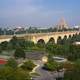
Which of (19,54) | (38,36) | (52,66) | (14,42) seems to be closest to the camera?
(52,66)

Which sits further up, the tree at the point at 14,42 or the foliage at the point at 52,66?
the tree at the point at 14,42

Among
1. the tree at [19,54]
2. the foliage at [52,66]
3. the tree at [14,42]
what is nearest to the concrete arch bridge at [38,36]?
the tree at [14,42]

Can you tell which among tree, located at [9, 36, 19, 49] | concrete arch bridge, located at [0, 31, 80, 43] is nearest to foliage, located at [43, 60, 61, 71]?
tree, located at [9, 36, 19, 49]

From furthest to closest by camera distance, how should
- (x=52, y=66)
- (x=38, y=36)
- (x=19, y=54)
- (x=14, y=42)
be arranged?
1. (x=38, y=36)
2. (x=14, y=42)
3. (x=19, y=54)
4. (x=52, y=66)

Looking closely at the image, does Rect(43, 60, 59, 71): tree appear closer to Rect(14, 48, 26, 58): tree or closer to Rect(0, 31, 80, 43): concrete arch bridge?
Rect(14, 48, 26, 58): tree

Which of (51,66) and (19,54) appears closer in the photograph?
(51,66)

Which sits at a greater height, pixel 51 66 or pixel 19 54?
pixel 19 54

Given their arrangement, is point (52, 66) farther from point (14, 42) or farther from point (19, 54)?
point (14, 42)

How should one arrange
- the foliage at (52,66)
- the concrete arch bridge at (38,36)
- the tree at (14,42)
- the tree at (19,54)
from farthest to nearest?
the concrete arch bridge at (38,36)
the tree at (14,42)
the tree at (19,54)
the foliage at (52,66)

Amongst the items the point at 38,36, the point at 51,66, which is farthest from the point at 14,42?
the point at 51,66

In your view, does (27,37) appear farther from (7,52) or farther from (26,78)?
(26,78)

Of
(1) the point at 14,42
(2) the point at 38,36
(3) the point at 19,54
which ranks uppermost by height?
(2) the point at 38,36

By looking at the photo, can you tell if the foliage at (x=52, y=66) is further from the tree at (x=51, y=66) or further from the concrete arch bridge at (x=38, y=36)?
the concrete arch bridge at (x=38, y=36)

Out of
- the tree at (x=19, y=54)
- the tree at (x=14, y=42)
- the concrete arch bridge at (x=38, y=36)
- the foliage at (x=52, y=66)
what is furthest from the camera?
the concrete arch bridge at (x=38, y=36)
